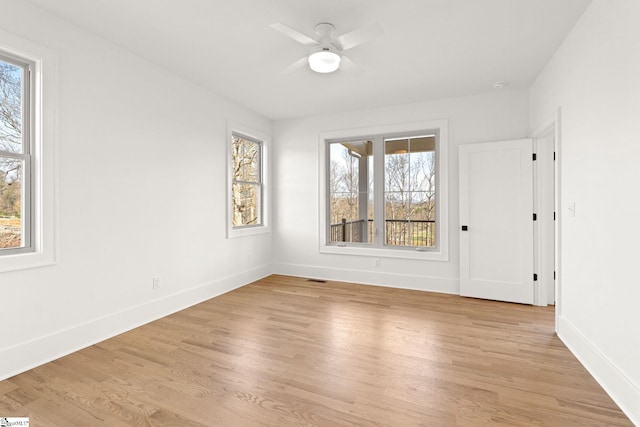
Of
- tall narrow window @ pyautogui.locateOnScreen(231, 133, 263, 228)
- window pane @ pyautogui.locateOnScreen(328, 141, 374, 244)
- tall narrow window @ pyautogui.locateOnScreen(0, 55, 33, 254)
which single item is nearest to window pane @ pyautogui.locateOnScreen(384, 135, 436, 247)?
window pane @ pyautogui.locateOnScreen(328, 141, 374, 244)

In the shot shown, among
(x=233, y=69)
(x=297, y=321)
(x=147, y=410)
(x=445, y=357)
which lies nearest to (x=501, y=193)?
(x=445, y=357)

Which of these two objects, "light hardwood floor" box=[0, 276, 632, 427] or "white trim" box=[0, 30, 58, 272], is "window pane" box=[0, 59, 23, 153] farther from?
"light hardwood floor" box=[0, 276, 632, 427]

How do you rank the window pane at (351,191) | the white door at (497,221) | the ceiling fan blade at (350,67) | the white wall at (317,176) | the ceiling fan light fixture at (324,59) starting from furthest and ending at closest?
1. the window pane at (351,191)
2. the white wall at (317,176)
3. the white door at (497,221)
4. the ceiling fan blade at (350,67)
5. the ceiling fan light fixture at (324,59)

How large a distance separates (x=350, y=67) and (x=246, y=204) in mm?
2623

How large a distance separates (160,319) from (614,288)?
12.5 ft

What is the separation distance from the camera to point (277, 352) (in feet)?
8.52

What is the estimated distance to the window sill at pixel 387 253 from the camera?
4418mm

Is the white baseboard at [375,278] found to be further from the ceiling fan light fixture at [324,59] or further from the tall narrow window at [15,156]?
the tall narrow window at [15,156]

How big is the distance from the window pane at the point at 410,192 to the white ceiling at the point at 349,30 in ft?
2.66

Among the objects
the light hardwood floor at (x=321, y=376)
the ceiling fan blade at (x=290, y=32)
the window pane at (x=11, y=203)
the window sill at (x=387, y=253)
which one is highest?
the ceiling fan blade at (x=290, y=32)

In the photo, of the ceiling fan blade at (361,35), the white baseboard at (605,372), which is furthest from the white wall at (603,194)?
the ceiling fan blade at (361,35)

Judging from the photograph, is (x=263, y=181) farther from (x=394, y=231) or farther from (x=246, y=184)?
(x=394, y=231)

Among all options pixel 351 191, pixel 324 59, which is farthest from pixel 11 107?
pixel 351 191

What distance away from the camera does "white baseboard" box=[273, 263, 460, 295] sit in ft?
14.4
